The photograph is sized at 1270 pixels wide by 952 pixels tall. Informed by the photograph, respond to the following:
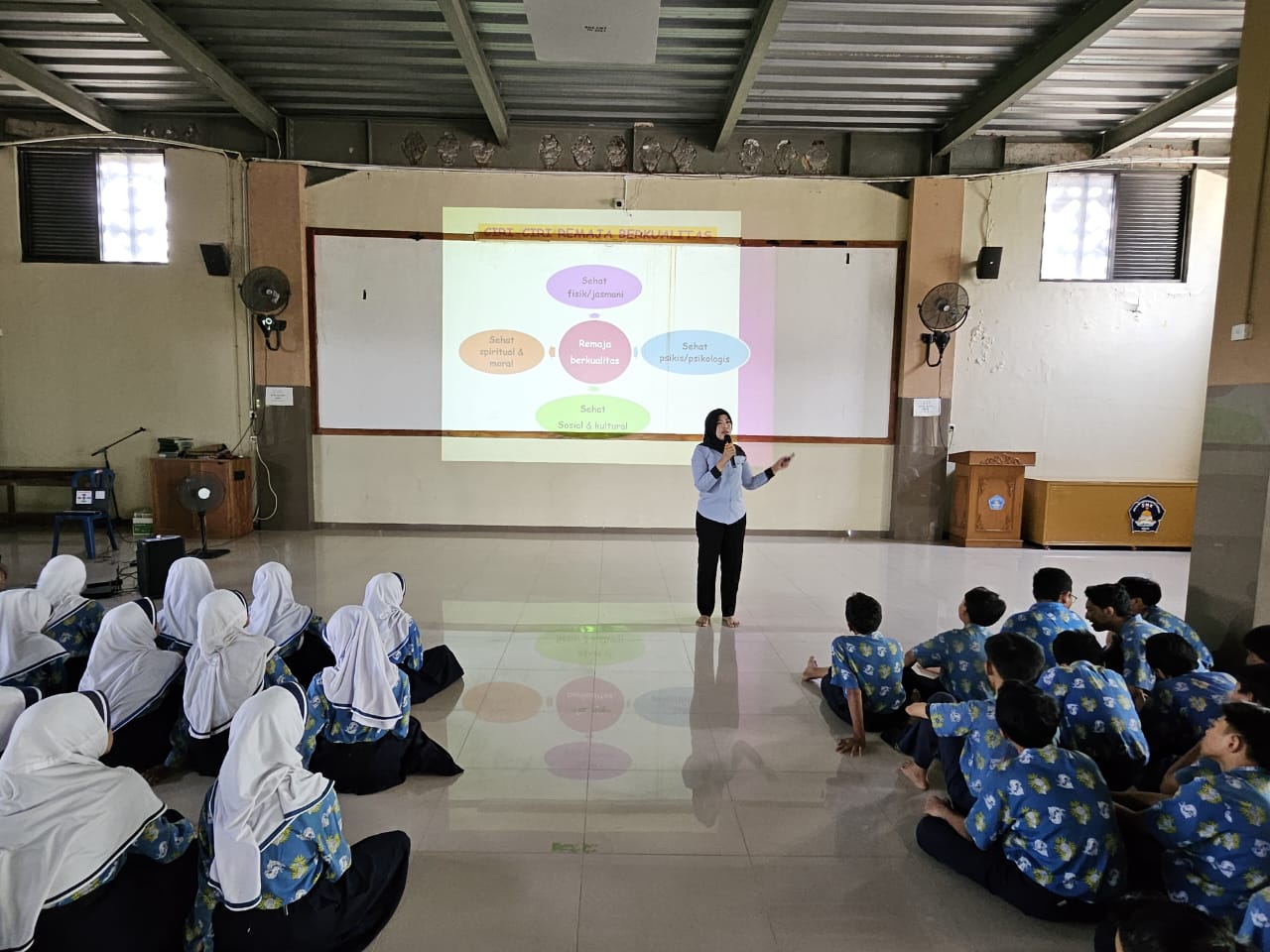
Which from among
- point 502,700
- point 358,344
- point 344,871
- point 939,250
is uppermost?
point 939,250

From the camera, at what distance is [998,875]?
6.30 feet

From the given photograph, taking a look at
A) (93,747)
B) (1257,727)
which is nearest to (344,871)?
(93,747)

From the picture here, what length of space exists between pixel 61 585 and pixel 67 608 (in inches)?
4.0

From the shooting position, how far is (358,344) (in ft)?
23.9

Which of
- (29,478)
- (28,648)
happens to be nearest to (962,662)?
(28,648)

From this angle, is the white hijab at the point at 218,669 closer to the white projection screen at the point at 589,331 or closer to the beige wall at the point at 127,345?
the white projection screen at the point at 589,331

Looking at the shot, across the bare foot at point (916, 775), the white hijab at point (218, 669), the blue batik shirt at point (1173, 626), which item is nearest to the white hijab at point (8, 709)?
the white hijab at point (218, 669)

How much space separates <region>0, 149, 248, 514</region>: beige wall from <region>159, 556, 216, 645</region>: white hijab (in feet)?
15.3

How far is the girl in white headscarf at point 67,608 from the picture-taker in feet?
10.1

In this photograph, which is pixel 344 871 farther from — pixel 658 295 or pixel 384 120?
pixel 384 120

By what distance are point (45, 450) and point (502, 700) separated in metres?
6.65

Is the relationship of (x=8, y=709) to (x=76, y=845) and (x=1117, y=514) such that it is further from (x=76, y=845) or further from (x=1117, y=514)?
(x=1117, y=514)

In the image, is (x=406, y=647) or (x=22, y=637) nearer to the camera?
(x=22, y=637)

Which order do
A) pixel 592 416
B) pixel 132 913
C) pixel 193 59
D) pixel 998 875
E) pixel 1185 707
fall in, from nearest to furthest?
pixel 132 913 < pixel 998 875 < pixel 1185 707 < pixel 193 59 < pixel 592 416
